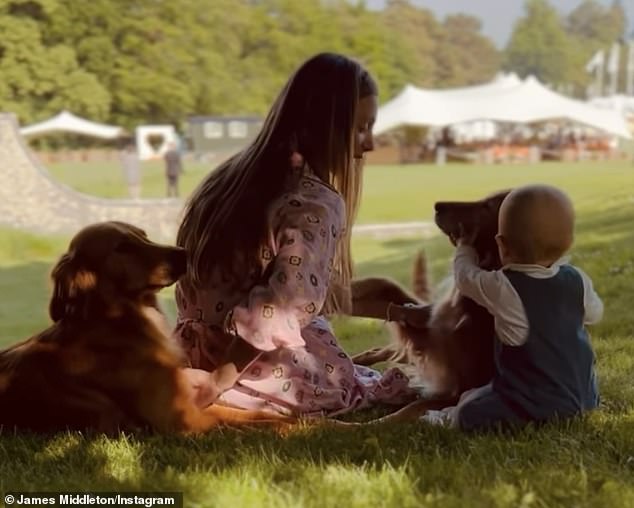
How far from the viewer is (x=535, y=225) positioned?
150cm

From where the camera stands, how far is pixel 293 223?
1.55 m

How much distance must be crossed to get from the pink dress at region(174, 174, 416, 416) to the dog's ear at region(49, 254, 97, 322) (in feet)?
0.74

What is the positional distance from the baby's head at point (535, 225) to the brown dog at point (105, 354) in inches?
21.8

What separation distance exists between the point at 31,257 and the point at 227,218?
510 cm

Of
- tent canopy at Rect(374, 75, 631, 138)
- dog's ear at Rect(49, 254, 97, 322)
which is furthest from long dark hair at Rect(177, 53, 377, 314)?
tent canopy at Rect(374, 75, 631, 138)

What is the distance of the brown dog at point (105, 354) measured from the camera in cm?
150

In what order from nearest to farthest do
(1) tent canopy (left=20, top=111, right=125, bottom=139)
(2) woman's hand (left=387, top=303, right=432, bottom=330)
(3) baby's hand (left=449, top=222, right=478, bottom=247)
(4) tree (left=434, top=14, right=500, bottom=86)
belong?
(3) baby's hand (left=449, top=222, right=478, bottom=247)
(2) woman's hand (left=387, top=303, right=432, bottom=330)
(1) tent canopy (left=20, top=111, right=125, bottom=139)
(4) tree (left=434, top=14, right=500, bottom=86)

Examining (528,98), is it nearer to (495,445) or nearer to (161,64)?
(161,64)

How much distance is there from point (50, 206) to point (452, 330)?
6203 mm

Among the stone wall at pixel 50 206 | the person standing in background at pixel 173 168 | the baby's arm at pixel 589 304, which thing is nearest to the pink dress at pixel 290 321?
the baby's arm at pixel 589 304

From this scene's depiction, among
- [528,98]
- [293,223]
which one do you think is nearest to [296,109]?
[293,223]

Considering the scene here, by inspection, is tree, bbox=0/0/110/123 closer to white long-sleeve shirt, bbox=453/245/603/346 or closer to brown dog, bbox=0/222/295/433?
brown dog, bbox=0/222/295/433

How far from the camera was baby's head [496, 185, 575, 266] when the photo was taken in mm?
1490

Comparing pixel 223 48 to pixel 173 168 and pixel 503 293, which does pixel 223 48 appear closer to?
pixel 173 168
